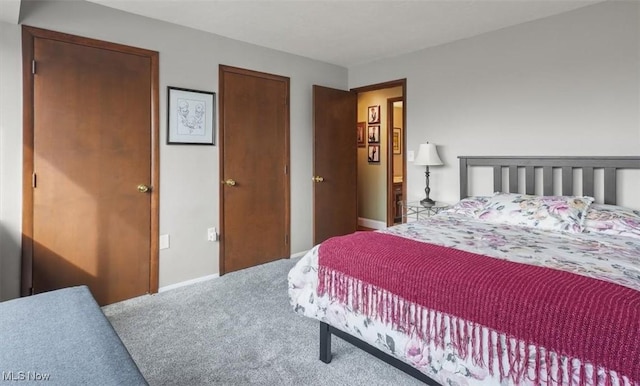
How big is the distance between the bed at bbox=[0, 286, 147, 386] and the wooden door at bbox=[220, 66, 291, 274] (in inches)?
80.8

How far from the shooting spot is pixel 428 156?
11.4 ft

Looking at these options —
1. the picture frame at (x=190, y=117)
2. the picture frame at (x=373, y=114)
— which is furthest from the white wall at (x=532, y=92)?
the picture frame at (x=190, y=117)

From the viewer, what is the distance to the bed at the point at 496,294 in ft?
3.53

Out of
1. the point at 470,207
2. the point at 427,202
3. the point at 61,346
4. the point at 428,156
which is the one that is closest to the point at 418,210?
the point at 427,202

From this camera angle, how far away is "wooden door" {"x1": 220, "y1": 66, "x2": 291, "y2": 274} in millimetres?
3387

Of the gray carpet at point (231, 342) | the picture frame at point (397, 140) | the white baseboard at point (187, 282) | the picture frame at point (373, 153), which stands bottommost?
the gray carpet at point (231, 342)

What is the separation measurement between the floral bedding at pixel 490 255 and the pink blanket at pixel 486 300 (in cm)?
3

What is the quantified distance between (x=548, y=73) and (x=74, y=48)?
3.70 m

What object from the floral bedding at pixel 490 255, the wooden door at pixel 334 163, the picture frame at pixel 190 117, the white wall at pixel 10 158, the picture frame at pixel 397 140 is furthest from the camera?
the picture frame at pixel 397 140

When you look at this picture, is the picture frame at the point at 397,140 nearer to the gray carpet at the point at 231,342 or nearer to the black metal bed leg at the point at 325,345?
the gray carpet at the point at 231,342

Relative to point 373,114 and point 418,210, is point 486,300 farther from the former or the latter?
point 373,114

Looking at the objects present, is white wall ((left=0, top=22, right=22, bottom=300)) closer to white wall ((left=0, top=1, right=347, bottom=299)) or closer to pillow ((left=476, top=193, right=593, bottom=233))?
white wall ((left=0, top=1, right=347, bottom=299))

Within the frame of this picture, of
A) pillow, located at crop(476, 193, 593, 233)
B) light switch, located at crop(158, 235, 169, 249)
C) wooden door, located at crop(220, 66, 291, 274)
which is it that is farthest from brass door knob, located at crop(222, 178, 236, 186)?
pillow, located at crop(476, 193, 593, 233)
